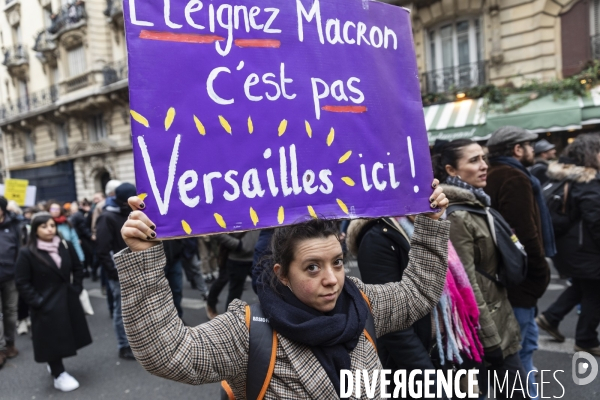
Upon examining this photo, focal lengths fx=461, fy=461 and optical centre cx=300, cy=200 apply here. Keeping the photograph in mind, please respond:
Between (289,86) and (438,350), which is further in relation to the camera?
(438,350)

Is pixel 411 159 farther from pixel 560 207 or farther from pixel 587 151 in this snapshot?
pixel 560 207

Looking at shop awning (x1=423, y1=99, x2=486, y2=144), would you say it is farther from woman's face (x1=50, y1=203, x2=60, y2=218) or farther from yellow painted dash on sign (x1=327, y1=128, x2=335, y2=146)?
yellow painted dash on sign (x1=327, y1=128, x2=335, y2=146)

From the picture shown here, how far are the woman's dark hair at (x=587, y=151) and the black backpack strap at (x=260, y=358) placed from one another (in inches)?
137

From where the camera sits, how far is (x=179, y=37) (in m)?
1.57

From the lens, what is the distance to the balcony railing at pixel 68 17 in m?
22.0

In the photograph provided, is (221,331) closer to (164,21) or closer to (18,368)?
(164,21)

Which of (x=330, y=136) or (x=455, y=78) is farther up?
(x=455, y=78)

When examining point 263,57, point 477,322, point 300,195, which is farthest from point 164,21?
point 477,322

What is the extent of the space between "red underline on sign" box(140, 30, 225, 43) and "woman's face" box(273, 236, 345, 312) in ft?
2.59

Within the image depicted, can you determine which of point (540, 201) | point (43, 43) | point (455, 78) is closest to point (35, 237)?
point (540, 201)

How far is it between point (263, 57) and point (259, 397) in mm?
1190

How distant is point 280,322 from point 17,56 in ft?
104

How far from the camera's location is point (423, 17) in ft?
43.1

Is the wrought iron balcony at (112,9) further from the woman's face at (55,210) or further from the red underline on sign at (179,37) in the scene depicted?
the red underline on sign at (179,37)
